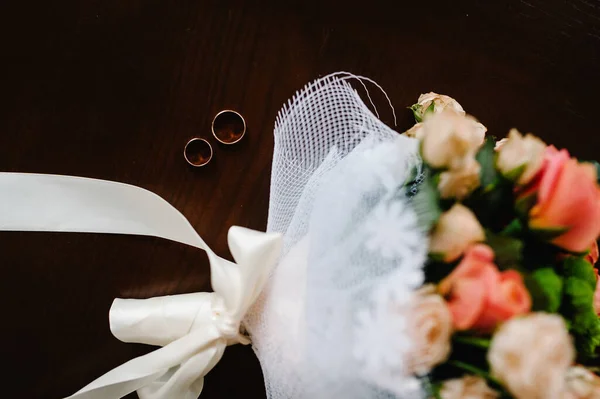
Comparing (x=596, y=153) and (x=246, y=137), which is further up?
(x=596, y=153)

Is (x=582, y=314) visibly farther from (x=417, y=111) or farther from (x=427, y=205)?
(x=417, y=111)

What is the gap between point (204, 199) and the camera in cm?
70

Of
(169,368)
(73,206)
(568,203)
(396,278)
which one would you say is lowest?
(169,368)

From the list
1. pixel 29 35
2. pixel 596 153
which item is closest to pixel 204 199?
pixel 29 35

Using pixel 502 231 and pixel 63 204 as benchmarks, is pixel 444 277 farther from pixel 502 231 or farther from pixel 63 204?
pixel 63 204

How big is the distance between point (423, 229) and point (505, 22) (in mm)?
488

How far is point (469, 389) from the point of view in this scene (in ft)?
1.28

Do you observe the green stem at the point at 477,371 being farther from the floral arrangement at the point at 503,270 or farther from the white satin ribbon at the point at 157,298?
the white satin ribbon at the point at 157,298

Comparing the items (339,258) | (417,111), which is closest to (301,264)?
(339,258)

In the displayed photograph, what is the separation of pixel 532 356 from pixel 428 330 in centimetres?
7

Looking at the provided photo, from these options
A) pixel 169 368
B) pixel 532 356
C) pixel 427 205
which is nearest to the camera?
pixel 532 356

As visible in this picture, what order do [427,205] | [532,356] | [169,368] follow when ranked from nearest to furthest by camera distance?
[532,356] < [427,205] < [169,368]

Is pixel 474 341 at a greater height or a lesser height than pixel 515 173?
lesser

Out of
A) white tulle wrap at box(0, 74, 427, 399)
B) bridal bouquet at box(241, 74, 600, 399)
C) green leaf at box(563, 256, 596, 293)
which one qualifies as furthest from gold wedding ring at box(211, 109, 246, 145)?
green leaf at box(563, 256, 596, 293)
